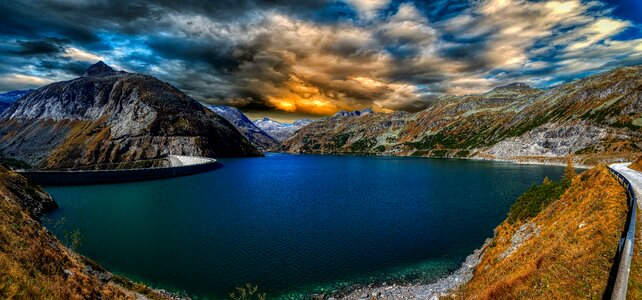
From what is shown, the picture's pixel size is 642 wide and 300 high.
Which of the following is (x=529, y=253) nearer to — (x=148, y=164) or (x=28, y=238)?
(x=28, y=238)

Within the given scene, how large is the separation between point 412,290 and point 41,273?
28688 mm

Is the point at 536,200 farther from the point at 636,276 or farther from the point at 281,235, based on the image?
the point at 281,235

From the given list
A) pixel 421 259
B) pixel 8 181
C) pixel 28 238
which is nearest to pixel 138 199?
pixel 8 181

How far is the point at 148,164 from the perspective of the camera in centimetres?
19900

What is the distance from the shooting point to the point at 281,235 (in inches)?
1861

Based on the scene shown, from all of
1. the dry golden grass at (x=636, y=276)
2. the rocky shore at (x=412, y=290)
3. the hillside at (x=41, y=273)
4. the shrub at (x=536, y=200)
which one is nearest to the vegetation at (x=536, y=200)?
the shrub at (x=536, y=200)

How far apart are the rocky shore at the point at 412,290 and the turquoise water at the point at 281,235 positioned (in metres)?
1.83

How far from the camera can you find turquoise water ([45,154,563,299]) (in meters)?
33.5

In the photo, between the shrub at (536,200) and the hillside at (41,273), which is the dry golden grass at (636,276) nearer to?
the shrub at (536,200)

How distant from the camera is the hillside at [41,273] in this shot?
14630 millimetres

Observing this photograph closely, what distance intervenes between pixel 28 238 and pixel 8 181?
4983 cm

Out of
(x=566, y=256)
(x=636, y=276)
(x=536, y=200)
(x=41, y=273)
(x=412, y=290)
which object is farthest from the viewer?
(x=536, y=200)

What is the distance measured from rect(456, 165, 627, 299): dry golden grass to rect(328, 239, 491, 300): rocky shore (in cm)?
145

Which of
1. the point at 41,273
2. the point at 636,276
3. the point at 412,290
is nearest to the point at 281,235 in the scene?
the point at 412,290
